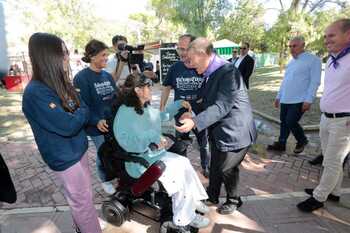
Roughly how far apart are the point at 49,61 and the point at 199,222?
197 cm

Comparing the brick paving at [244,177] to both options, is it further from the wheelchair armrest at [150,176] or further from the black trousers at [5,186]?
the black trousers at [5,186]

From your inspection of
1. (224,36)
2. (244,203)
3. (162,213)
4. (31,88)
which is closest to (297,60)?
(244,203)

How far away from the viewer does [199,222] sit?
289cm

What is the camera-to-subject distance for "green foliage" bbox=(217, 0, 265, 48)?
101 feet

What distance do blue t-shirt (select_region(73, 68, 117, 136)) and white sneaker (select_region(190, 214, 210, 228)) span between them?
136cm

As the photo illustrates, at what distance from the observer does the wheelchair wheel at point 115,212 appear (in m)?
2.89

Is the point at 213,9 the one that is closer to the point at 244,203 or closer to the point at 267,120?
the point at 267,120

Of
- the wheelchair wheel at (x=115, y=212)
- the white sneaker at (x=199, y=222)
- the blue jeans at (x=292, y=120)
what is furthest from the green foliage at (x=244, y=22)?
the wheelchair wheel at (x=115, y=212)

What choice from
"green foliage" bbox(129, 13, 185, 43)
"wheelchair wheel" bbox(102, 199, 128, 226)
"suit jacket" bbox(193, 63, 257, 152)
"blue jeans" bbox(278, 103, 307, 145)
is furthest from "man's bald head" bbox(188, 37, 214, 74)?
"green foliage" bbox(129, 13, 185, 43)

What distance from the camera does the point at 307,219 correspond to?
3.05m

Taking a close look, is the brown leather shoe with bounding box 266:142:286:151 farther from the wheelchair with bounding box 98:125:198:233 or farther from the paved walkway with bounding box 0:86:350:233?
the wheelchair with bounding box 98:125:198:233

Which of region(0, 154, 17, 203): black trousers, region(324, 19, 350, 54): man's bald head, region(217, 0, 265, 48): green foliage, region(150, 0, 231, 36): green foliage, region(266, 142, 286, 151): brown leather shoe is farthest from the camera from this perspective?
region(217, 0, 265, 48): green foliage

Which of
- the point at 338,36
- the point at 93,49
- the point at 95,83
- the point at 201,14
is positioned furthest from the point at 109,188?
the point at 201,14

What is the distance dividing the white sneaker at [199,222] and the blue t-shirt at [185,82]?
1395 millimetres
